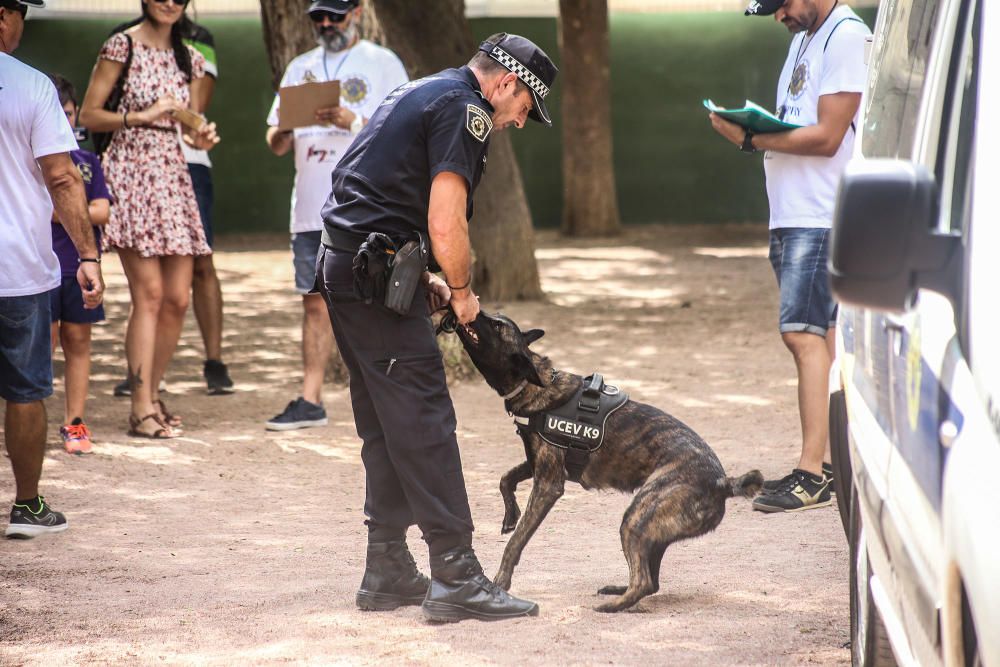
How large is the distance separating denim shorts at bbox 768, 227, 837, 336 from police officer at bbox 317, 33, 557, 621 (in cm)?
167

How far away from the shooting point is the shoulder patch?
393cm

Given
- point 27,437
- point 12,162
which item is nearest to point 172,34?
point 12,162

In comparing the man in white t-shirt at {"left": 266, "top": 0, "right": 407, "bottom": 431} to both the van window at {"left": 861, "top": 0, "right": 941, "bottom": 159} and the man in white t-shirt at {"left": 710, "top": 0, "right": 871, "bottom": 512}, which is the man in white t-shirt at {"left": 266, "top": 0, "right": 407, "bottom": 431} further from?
the van window at {"left": 861, "top": 0, "right": 941, "bottom": 159}

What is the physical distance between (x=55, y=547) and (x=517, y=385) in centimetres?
209

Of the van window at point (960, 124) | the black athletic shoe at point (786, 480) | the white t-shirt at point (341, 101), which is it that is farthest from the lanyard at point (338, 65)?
the van window at point (960, 124)

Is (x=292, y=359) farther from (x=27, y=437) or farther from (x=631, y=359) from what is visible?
(x=27, y=437)

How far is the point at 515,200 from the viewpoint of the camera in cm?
1195

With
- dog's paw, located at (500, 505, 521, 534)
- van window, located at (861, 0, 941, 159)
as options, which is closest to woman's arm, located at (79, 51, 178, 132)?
dog's paw, located at (500, 505, 521, 534)

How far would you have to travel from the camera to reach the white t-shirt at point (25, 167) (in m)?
4.98

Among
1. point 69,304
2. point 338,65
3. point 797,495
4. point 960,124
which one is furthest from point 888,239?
point 338,65

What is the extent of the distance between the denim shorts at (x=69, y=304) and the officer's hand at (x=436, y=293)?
2.99 meters

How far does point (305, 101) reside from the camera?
693cm

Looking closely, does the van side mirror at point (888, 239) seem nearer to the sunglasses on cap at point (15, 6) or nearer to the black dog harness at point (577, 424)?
the black dog harness at point (577, 424)

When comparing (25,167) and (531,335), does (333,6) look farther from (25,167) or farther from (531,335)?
(531,335)
